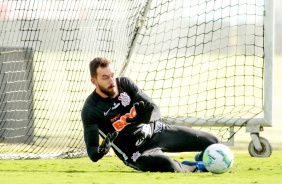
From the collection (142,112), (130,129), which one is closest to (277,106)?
(130,129)

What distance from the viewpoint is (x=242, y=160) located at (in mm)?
9656

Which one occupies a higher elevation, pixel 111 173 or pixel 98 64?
pixel 98 64

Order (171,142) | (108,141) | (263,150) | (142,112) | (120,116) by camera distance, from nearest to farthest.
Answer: (108,141)
(142,112)
(120,116)
(171,142)
(263,150)

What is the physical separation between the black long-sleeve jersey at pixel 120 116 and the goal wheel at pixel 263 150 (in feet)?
6.79

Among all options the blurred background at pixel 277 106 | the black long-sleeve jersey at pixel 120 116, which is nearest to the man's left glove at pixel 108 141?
the black long-sleeve jersey at pixel 120 116

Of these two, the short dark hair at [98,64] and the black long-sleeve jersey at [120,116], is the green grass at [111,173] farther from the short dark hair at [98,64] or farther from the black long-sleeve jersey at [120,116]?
the short dark hair at [98,64]

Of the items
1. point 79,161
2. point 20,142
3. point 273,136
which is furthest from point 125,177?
point 273,136

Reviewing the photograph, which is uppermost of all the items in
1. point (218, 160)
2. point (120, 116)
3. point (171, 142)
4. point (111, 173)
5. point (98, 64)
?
point (98, 64)

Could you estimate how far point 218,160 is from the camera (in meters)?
7.83

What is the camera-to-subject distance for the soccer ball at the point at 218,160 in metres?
7.82

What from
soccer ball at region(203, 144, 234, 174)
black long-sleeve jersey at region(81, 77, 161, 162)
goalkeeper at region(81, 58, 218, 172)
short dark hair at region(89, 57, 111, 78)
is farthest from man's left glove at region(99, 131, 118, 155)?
soccer ball at region(203, 144, 234, 174)

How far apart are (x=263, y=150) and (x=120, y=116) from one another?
2.41 meters

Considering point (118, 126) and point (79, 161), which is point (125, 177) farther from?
point (79, 161)

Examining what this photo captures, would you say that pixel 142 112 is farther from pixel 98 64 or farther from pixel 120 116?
pixel 98 64
